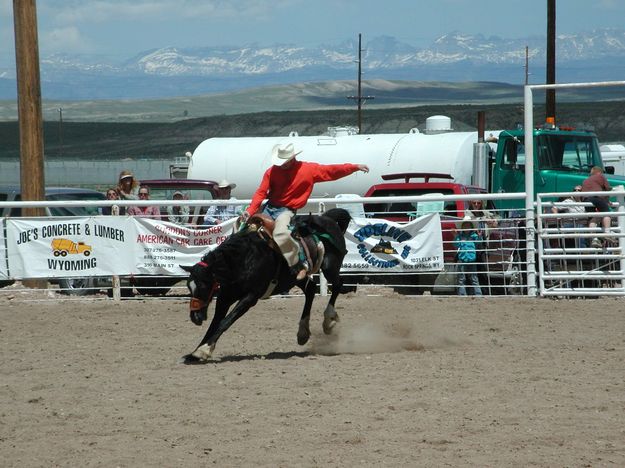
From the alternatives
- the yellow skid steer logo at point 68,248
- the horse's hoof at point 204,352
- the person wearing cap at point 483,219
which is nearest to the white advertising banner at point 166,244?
the yellow skid steer logo at point 68,248

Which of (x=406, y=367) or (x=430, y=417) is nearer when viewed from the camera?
(x=430, y=417)

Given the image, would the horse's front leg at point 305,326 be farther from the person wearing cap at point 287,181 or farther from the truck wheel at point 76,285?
the truck wheel at point 76,285

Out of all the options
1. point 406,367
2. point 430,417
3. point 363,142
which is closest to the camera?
point 430,417

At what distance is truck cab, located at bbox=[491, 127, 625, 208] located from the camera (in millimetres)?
17922

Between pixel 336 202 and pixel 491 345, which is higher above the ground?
pixel 336 202

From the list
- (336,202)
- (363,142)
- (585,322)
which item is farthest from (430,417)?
(363,142)

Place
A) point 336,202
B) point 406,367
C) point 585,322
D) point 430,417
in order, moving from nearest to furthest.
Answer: point 430,417 < point 406,367 < point 585,322 < point 336,202

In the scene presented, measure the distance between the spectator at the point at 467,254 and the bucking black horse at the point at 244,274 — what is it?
4.53 meters

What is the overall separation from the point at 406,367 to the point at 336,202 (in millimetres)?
5406

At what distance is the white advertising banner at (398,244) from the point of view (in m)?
13.3

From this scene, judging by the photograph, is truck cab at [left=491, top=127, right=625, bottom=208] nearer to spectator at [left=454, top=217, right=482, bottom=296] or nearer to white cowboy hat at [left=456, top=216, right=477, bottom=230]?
white cowboy hat at [left=456, top=216, right=477, bottom=230]

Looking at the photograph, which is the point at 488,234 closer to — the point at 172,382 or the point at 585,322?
the point at 585,322

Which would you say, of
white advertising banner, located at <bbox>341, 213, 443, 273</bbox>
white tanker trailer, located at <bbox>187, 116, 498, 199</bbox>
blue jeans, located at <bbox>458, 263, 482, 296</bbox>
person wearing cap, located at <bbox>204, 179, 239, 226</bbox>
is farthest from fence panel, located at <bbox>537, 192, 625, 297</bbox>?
white tanker trailer, located at <bbox>187, 116, 498, 199</bbox>

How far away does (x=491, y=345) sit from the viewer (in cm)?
916
